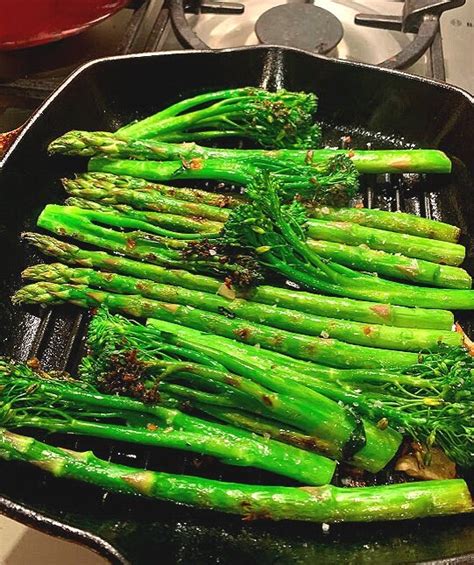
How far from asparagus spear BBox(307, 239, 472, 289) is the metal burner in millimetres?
2028

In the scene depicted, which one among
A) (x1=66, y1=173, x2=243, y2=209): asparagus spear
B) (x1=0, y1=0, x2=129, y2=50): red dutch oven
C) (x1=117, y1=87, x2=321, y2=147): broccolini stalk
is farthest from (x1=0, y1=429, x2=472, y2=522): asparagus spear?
(x1=0, y1=0, x2=129, y2=50): red dutch oven

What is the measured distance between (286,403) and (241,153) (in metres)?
1.64

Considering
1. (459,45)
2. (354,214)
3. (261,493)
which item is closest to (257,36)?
(459,45)

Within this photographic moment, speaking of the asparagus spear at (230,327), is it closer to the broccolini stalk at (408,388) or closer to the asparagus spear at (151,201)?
the broccolini stalk at (408,388)

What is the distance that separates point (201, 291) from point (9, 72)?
2.63 meters

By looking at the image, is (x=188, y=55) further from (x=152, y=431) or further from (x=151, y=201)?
(x=152, y=431)

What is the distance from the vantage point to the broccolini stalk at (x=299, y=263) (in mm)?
3121

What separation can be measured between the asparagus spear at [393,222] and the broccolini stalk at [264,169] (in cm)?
9

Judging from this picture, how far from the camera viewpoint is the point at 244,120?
12.5ft

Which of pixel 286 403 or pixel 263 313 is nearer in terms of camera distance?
pixel 286 403

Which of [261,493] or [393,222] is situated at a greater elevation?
[393,222]

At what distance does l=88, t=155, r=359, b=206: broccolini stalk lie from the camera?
11.3 ft

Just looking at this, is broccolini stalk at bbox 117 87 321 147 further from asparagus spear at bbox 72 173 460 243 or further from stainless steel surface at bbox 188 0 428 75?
stainless steel surface at bbox 188 0 428 75

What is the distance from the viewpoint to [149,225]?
346 cm
